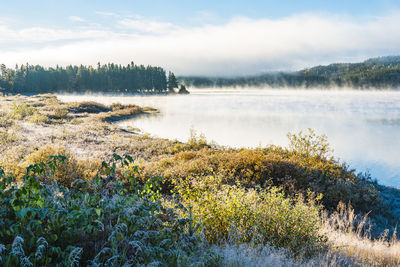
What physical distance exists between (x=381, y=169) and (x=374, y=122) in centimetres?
1682

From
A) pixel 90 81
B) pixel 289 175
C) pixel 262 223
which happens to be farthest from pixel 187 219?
pixel 90 81

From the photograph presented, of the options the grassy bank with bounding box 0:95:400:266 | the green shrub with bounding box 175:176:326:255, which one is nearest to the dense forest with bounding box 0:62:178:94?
the grassy bank with bounding box 0:95:400:266

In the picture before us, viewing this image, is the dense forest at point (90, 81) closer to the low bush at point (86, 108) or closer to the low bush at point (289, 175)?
the low bush at point (86, 108)

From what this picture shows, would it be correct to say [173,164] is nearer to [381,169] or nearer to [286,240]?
[286,240]

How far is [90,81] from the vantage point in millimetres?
103750

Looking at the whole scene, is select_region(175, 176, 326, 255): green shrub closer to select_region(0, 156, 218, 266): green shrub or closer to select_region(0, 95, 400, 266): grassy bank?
select_region(0, 95, 400, 266): grassy bank

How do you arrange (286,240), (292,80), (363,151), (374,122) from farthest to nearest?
(292,80) < (374,122) < (363,151) < (286,240)

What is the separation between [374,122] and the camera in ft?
96.7

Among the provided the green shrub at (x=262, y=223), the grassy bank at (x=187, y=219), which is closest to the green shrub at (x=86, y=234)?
the grassy bank at (x=187, y=219)

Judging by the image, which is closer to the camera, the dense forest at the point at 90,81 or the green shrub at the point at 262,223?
the green shrub at the point at 262,223

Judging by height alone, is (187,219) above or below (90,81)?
below

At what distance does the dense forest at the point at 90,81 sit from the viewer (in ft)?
334

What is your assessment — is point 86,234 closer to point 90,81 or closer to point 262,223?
point 262,223

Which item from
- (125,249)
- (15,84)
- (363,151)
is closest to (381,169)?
(363,151)
